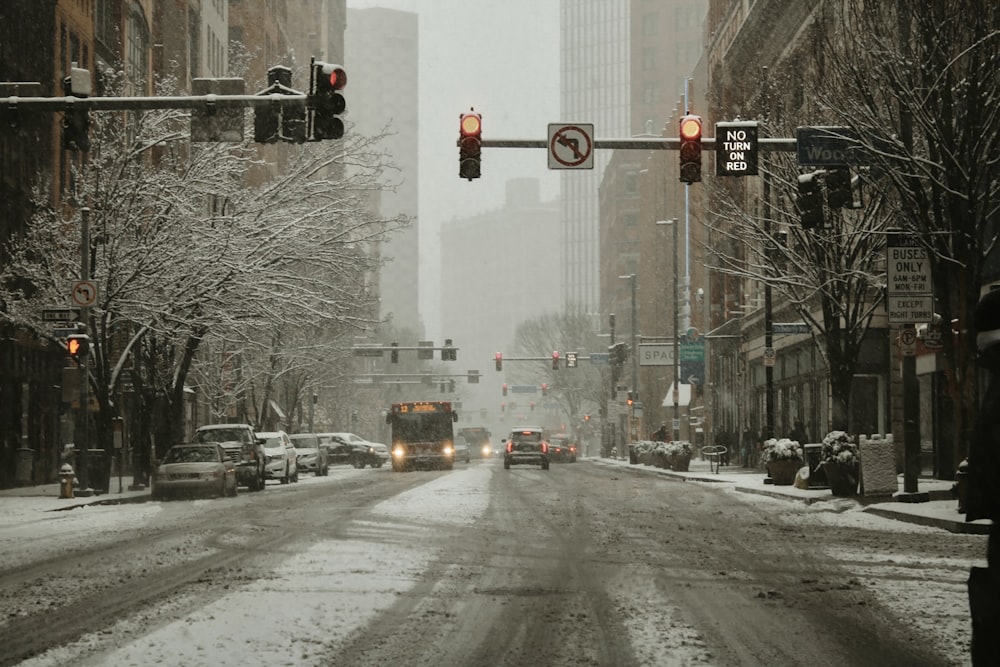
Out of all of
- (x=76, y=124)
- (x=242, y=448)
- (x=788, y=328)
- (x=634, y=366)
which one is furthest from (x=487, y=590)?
(x=634, y=366)

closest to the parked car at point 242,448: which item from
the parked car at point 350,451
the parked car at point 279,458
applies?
the parked car at point 279,458

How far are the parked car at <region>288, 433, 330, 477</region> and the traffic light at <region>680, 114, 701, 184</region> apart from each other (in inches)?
1449

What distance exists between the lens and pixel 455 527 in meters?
21.6

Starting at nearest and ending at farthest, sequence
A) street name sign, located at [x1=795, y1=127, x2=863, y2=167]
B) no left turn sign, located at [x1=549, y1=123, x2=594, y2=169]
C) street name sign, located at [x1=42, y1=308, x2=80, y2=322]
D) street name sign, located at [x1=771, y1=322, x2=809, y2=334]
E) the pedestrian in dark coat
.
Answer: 1. the pedestrian in dark coat
2. street name sign, located at [x1=795, y1=127, x2=863, y2=167]
3. no left turn sign, located at [x1=549, y1=123, x2=594, y2=169]
4. street name sign, located at [x1=42, y1=308, x2=80, y2=322]
5. street name sign, located at [x1=771, y1=322, x2=809, y2=334]

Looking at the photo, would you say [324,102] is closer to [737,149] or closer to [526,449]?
[737,149]

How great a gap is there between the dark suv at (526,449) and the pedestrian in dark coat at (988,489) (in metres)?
56.4

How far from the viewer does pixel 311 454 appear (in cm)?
5719

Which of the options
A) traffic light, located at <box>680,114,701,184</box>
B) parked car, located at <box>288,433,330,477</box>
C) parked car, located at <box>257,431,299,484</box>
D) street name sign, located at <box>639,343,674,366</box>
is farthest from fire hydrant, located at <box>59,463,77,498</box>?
street name sign, located at <box>639,343,674,366</box>

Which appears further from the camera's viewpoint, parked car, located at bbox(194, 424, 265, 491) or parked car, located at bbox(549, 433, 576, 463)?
parked car, located at bbox(549, 433, 576, 463)

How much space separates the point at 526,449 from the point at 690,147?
135 ft

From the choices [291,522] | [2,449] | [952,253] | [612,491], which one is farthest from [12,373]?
[952,253]

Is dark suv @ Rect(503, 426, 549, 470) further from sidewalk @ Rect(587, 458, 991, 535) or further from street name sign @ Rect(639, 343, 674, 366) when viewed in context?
sidewalk @ Rect(587, 458, 991, 535)

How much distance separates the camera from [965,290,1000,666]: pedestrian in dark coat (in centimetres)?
532

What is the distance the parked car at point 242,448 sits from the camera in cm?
3988
